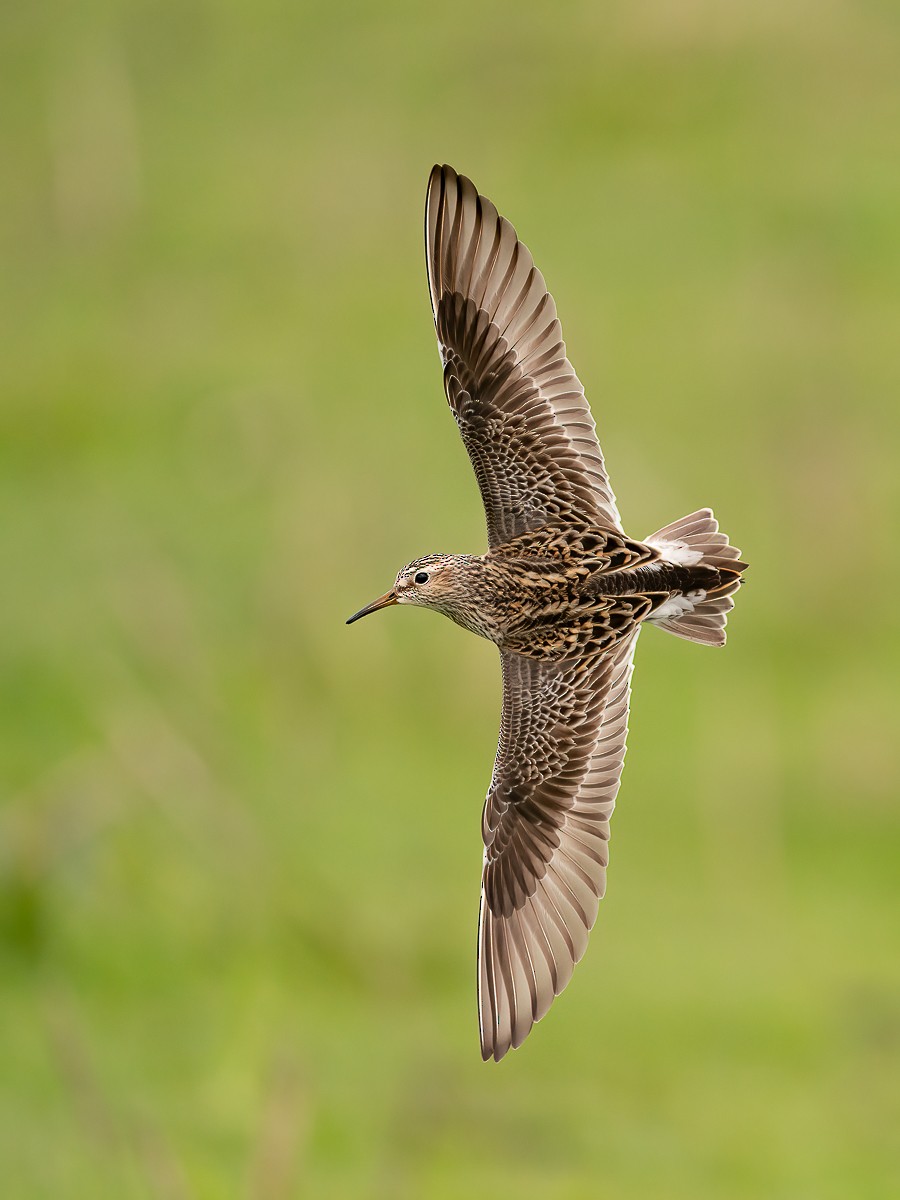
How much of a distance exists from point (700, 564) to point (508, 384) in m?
0.87

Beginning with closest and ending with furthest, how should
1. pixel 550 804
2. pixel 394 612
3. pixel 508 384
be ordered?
pixel 550 804, pixel 508 384, pixel 394 612

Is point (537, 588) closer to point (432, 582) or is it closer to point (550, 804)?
point (432, 582)

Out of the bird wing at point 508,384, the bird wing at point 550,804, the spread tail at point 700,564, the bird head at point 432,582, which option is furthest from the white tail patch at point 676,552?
the bird head at point 432,582

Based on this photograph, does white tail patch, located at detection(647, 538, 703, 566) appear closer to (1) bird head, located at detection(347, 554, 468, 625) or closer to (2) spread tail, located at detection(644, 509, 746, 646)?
(2) spread tail, located at detection(644, 509, 746, 646)

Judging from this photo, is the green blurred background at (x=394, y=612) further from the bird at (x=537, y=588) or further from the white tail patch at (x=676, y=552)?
the white tail patch at (x=676, y=552)

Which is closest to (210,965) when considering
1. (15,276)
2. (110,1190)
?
(110,1190)

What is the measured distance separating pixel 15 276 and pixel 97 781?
12.7m

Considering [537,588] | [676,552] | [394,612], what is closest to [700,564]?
[676,552]

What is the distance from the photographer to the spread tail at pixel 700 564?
6.74 m

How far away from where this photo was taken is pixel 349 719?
2459 cm

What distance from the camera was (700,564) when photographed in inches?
265

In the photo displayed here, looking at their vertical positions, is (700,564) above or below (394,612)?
below

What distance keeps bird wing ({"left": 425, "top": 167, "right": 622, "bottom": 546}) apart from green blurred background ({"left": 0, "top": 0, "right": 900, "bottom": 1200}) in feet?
24.7

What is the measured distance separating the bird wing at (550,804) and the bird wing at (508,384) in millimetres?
469
